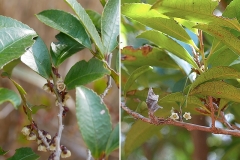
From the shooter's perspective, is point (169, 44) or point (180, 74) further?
point (180, 74)

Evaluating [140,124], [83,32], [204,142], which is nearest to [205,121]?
[204,142]

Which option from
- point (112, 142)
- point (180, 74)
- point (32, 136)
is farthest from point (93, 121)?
point (180, 74)

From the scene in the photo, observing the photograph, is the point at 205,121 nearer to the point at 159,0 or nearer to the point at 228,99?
the point at 228,99

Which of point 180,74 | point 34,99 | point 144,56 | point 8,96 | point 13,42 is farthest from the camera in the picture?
point 34,99

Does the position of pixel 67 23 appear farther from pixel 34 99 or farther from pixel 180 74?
pixel 34 99

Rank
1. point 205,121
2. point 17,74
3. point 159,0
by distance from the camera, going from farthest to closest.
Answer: point 17,74, point 205,121, point 159,0

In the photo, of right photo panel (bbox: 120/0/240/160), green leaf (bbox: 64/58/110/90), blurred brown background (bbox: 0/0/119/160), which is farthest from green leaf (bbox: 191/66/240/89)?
blurred brown background (bbox: 0/0/119/160)
